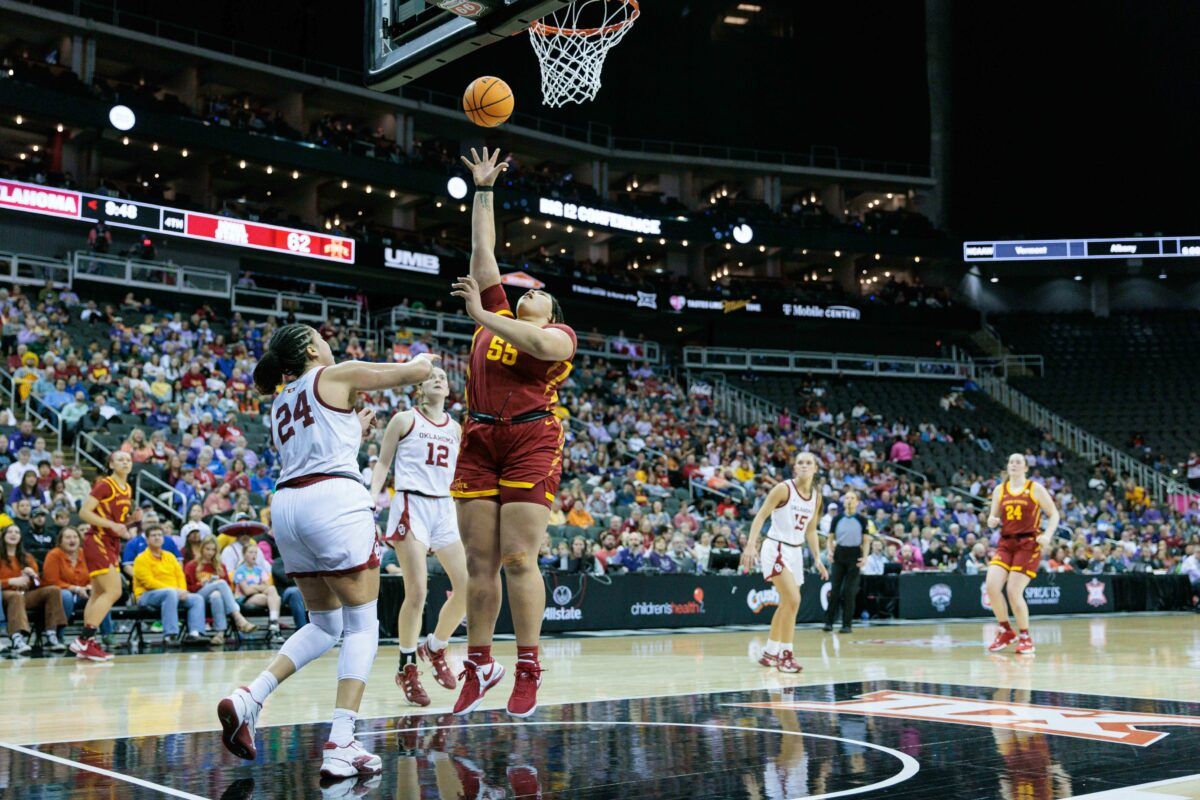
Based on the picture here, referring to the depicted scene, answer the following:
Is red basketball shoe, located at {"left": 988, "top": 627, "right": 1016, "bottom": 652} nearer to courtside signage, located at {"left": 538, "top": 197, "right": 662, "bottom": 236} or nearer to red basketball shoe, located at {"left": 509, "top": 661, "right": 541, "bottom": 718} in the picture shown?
red basketball shoe, located at {"left": 509, "top": 661, "right": 541, "bottom": 718}

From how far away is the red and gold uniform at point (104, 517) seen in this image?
36.6 feet

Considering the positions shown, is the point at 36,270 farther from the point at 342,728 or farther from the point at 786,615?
the point at 342,728

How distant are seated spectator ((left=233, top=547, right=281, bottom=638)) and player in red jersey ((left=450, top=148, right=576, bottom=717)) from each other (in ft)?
27.2

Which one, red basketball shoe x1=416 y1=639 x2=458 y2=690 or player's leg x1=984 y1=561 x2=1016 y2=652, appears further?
player's leg x1=984 y1=561 x2=1016 y2=652

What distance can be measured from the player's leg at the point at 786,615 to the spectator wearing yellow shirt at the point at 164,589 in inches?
261

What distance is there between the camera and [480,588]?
6152mm

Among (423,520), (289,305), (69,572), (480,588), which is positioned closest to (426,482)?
(423,520)

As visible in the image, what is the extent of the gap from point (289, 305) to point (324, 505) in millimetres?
25507

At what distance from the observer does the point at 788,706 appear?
756 cm

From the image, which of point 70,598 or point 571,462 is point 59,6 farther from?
point 70,598

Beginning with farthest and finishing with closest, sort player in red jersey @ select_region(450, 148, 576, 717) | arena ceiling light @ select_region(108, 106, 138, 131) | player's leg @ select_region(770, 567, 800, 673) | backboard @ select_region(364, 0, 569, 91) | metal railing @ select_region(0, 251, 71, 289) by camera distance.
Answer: arena ceiling light @ select_region(108, 106, 138, 131) → metal railing @ select_region(0, 251, 71, 289) → player's leg @ select_region(770, 567, 800, 673) → backboard @ select_region(364, 0, 569, 91) → player in red jersey @ select_region(450, 148, 576, 717)

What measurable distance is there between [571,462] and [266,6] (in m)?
22.4

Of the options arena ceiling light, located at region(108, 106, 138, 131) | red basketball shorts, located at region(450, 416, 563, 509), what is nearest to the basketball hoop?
red basketball shorts, located at region(450, 416, 563, 509)

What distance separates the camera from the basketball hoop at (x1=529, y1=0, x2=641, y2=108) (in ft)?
38.1
